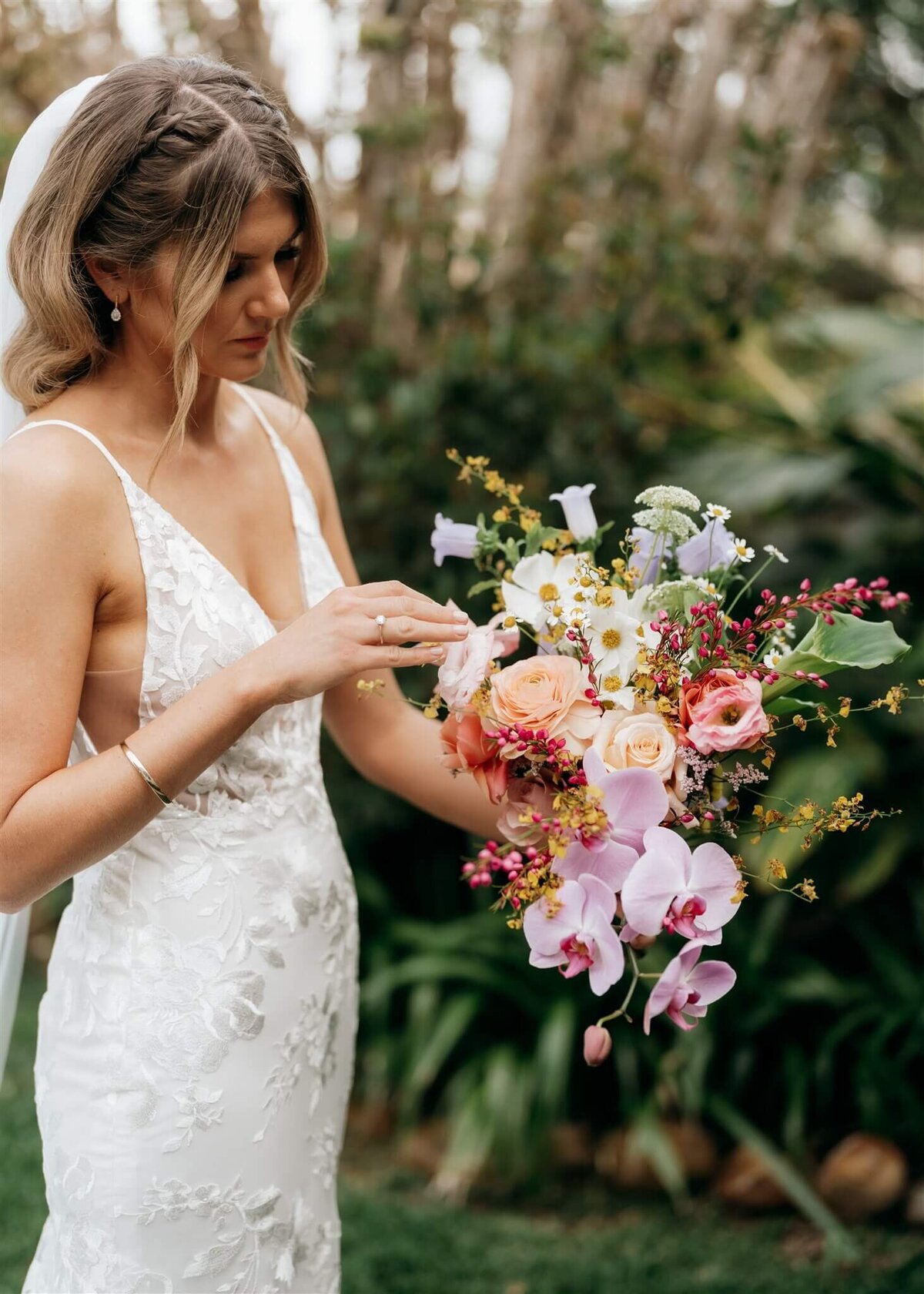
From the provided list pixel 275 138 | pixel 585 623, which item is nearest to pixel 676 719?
pixel 585 623

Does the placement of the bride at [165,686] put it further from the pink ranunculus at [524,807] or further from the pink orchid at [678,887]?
the pink orchid at [678,887]

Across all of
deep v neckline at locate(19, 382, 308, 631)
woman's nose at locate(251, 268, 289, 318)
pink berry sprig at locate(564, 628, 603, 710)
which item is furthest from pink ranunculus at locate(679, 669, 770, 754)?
woman's nose at locate(251, 268, 289, 318)

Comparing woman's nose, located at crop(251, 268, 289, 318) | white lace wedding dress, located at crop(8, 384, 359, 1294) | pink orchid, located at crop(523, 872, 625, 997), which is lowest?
white lace wedding dress, located at crop(8, 384, 359, 1294)

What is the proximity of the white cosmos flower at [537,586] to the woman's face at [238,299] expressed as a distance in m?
0.50

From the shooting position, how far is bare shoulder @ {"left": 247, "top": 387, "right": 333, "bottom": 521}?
83.7 inches

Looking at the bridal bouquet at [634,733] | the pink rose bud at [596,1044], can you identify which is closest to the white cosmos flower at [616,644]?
the bridal bouquet at [634,733]

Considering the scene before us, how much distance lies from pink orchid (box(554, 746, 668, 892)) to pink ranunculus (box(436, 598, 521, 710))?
0.19m

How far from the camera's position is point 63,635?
1531mm

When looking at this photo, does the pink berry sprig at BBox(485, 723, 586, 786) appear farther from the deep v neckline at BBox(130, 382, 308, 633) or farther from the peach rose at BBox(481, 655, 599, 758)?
the deep v neckline at BBox(130, 382, 308, 633)

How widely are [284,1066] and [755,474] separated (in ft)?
8.78

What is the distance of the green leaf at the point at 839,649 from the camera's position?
1467 mm

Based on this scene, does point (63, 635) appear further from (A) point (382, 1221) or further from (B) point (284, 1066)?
(A) point (382, 1221)

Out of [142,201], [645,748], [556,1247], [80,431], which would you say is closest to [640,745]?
[645,748]

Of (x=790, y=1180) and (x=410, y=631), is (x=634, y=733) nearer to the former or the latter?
(x=410, y=631)
